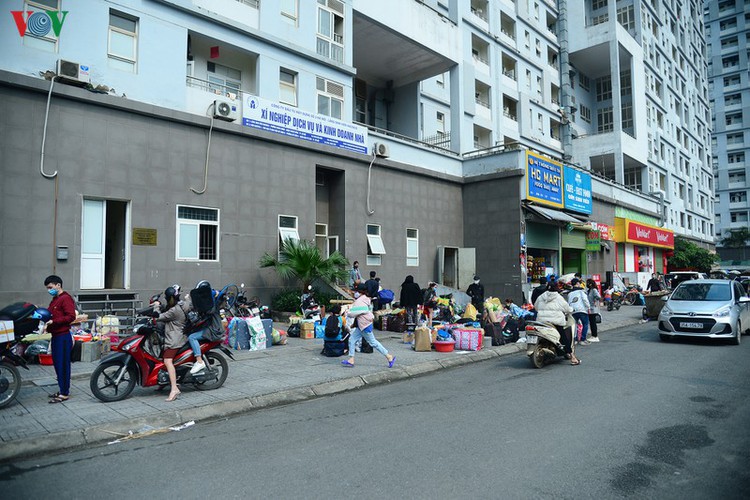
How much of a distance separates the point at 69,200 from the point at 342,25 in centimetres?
1269

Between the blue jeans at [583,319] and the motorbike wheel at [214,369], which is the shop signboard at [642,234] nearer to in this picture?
the blue jeans at [583,319]

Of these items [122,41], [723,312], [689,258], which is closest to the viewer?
[723,312]

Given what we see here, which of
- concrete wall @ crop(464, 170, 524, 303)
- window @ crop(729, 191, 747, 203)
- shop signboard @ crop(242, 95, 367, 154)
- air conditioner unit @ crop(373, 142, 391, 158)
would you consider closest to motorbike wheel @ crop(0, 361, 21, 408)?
shop signboard @ crop(242, 95, 367, 154)

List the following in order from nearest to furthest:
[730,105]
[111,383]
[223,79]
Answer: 1. [111,383]
2. [223,79]
3. [730,105]

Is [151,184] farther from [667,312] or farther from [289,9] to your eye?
[667,312]

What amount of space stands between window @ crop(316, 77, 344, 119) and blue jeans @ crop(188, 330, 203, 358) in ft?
42.6

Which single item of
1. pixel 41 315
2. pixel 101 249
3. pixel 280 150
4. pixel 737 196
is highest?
pixel 737 196

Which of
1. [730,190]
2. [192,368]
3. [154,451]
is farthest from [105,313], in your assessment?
[730,190]

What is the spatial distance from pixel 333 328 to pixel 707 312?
989 cm

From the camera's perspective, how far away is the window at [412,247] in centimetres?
2130

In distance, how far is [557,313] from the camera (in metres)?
9.84

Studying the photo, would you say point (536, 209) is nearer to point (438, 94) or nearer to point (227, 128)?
point (438, 94)

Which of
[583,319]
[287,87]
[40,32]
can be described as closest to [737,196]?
[583,319]

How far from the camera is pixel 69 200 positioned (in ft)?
39.2
